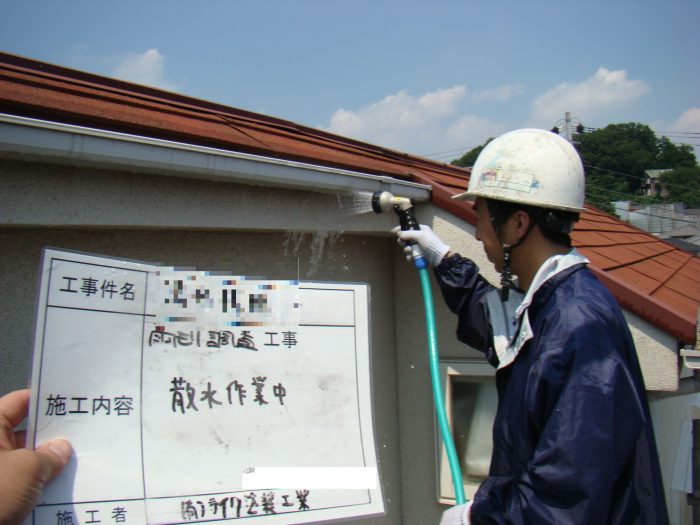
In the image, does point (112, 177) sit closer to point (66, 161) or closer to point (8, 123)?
point (66, 161)

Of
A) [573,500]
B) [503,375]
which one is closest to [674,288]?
[503,375]

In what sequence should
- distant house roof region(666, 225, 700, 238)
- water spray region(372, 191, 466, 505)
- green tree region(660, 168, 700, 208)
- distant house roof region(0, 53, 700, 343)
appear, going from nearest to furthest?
1. distant house roof region(0, 53, 700, 343)
2. water spray region(372, 191, 466, 505)
3. distant house roof region(666, 225, 700, 238)
4. green tree region(660, 168, 700, 208)

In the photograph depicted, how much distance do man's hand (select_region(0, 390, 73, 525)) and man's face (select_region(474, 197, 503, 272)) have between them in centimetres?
154

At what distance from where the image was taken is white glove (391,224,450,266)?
2.50 metres

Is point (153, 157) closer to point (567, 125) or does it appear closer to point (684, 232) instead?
point (567, 125)

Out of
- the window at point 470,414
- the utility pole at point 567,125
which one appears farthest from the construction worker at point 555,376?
the utility pole at point 567,125

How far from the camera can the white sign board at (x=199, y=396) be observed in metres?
1.37

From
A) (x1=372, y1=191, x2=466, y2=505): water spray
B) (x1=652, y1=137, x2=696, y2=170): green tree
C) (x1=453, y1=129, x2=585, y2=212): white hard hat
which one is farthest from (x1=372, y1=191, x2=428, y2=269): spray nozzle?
(x1=652, y1=137, x2=696, y2=170): green tree

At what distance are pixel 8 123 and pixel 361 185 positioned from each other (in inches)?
55.4

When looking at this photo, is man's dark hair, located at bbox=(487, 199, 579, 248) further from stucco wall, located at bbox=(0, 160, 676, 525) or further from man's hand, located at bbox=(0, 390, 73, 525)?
man's hand, located at bbox=(0, 390, 73, 525)

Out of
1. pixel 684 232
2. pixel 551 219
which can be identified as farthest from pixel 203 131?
pixel 684 232

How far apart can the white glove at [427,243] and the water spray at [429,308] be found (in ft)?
0.08

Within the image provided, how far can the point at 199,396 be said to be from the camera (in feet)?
5.13

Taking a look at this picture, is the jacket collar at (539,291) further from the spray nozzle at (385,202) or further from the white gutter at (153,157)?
the white gutter at (153,157)
